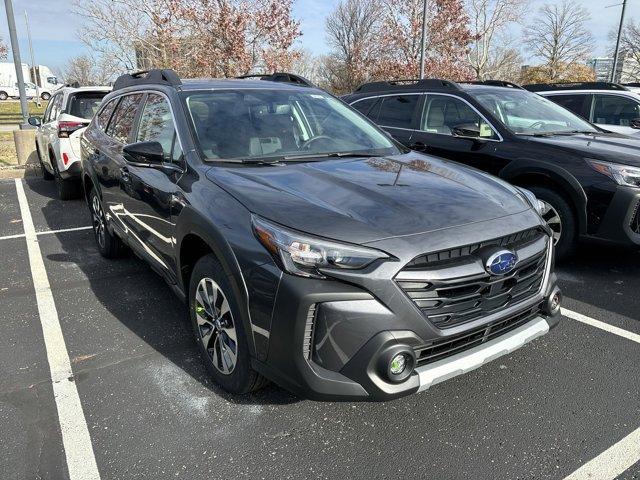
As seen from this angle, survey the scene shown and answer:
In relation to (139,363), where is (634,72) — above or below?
above

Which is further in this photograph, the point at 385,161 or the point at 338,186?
the point at 385,161

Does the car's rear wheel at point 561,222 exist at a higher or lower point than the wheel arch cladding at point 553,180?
lower

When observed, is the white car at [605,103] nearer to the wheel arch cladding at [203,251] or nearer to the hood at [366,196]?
the hood at [366,196]

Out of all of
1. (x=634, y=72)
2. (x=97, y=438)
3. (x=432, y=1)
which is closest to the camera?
(x=97, y=438)

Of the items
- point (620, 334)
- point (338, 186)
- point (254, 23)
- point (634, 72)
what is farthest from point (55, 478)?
point (634, 72)

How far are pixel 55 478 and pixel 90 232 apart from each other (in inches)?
180

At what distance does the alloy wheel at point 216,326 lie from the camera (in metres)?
2.64

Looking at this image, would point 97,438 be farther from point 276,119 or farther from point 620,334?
point 620,334

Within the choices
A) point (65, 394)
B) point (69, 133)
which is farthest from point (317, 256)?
point (69, 133)

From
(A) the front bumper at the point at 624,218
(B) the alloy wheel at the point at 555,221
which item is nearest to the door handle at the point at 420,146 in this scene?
(B) the alloy wheel at the point at 555,221

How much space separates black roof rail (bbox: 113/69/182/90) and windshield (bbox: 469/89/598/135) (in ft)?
11.1

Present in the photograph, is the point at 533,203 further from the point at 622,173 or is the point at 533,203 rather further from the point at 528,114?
the point at 528,114

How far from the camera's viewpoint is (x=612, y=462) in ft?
7.64

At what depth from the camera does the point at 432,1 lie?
2673 cm
